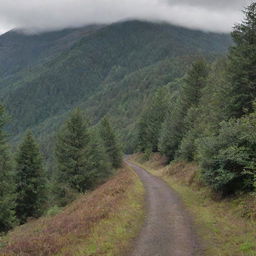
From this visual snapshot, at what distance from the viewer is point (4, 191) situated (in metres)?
31.6

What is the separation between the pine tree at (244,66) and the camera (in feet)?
82.9

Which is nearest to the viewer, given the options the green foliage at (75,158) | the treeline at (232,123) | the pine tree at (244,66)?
the treeline at (232,123)

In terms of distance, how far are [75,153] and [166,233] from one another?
24.7 metres

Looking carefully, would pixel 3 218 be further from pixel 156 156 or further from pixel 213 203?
pixel 156 156

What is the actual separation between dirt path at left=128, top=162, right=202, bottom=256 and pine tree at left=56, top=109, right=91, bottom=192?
1723 centimetres

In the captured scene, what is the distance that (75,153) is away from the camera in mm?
37906

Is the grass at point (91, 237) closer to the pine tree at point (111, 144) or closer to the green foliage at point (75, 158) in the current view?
the green foliage at point (75, 158)

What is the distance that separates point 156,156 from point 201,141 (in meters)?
41.2

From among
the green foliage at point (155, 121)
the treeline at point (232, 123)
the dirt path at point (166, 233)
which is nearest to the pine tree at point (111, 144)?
the green foliage at point (155, 121)

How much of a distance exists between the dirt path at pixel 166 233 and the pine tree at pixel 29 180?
21.0 meters

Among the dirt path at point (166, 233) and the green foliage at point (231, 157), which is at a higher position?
the green foliage at point (231, 157)

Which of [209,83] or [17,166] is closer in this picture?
[17,166]

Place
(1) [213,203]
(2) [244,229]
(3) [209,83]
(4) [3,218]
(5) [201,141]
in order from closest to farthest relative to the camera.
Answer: (2) [244,229] → (1) [213,203] → (5) [201,141] → (4) [3,218] → (3) [209,83]

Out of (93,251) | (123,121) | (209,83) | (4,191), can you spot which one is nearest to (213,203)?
(93,251)
